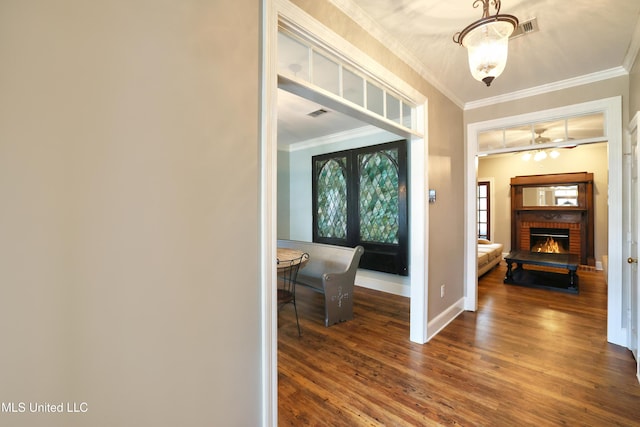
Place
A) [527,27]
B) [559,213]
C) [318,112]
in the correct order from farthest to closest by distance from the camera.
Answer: [559,213] < [318,112] < [527,27]

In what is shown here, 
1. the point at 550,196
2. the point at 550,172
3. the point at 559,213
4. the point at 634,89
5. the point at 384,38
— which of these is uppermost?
the point at 384,38

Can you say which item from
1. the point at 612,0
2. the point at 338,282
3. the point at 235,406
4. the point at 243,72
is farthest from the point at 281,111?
the point at 235,406

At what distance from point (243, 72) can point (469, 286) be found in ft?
11.8

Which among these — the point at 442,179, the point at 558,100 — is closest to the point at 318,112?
the point at 442,179

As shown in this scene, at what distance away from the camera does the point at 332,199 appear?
17.0ft

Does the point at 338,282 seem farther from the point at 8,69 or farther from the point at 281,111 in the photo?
the point at 8,69

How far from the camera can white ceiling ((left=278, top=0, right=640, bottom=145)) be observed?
1899 mm

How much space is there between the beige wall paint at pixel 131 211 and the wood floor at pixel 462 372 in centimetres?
85

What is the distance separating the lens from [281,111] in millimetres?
3879

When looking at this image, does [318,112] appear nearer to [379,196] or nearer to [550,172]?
[379,196]

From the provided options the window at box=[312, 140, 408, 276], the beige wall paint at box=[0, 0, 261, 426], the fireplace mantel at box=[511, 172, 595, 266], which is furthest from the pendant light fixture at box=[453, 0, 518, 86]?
the fireplace mantel at box=[511, 172, 595, 266]

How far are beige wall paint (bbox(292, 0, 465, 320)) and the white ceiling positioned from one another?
0.11m

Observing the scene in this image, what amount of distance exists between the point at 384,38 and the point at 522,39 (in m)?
1.15

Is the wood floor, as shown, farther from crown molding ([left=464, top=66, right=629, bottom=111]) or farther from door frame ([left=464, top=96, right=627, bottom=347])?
crown molding ([left=464, top=66, right=629, bottom=111])
